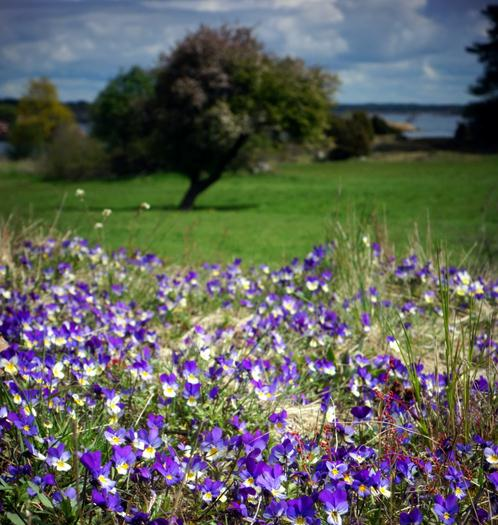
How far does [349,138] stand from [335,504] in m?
24.5

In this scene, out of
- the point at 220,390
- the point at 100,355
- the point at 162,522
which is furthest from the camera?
the point at 100,355

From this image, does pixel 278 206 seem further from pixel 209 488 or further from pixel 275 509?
pixel 275 509

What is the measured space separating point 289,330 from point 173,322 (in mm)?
884

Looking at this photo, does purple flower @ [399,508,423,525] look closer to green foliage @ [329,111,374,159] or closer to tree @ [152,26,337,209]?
tree @ [152,26,337,209]

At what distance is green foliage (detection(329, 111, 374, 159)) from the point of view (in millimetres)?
25234

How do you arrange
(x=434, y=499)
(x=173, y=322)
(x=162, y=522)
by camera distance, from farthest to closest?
(x=173, y=322) → (x=434, y=499) → (x=162, y=522)

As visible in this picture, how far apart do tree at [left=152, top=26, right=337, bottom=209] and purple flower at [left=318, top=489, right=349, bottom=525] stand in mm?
12301

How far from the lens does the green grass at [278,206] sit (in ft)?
25.0

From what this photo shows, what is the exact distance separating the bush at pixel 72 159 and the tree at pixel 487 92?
15.1 metres

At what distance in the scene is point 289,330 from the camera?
367cm

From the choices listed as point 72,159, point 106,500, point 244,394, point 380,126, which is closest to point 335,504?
point 106,500

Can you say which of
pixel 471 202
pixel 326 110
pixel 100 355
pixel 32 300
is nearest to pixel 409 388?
pixel 100 355

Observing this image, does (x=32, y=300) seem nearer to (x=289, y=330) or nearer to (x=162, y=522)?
(x=289, y=330)

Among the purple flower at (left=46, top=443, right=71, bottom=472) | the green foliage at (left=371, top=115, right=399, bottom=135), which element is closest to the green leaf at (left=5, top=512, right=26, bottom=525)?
the purple flower at (left=46, top=443, right=71, bottom=472)
